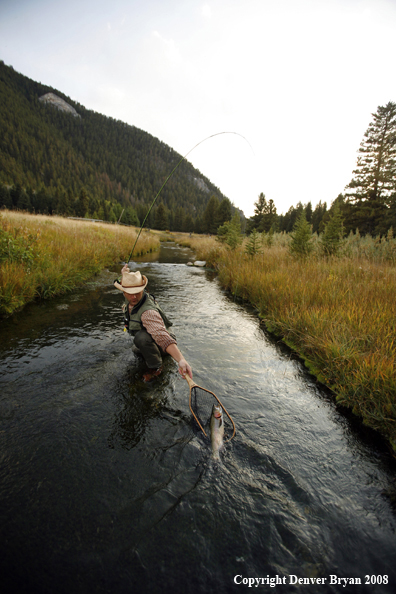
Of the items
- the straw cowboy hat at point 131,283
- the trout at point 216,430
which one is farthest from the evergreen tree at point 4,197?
the trout at point 216,430

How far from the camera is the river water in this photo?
1.71 m

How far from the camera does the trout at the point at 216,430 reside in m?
2.61

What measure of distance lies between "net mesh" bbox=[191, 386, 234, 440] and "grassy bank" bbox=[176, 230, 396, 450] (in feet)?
5.49

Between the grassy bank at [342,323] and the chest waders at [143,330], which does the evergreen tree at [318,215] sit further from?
the chest waders at [143,330]

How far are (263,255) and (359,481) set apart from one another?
32.2ft

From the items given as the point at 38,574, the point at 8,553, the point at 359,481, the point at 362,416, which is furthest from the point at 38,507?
the point at 362,416

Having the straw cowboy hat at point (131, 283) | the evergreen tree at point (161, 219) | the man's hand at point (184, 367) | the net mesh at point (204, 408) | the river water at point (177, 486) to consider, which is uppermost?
the evergreen tree at point (161, 219)

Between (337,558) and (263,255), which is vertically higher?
(263,255)

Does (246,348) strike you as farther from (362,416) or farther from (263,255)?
(263,255)

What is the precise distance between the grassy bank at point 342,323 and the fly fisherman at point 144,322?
101 inches

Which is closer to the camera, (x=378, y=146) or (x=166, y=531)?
(x=166, y=531)

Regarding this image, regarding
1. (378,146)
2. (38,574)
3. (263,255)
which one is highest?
(378,146)

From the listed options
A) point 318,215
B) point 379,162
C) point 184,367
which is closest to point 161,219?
point 318,215

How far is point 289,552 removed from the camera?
6.00 feet
